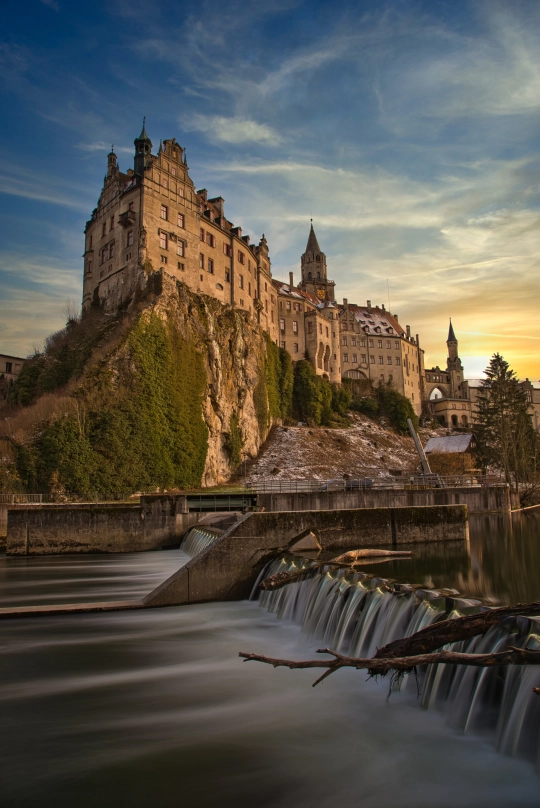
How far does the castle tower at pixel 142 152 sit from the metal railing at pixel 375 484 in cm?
3336

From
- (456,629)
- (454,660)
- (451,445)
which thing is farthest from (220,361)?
(454,660)

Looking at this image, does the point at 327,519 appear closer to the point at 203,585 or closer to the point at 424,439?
the point at 203,585

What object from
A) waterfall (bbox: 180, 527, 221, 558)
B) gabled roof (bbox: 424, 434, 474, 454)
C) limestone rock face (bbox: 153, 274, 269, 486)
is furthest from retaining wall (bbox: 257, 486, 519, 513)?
gabled roof (bbox: 424, 434, 474, 454)

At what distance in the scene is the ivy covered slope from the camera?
124 feet

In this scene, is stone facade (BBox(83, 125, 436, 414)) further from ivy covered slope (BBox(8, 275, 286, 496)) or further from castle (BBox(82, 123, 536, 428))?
ivy covered slope (BBox(8, 275, 286, 496))

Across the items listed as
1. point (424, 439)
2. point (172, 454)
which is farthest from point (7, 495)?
point (424, 439)

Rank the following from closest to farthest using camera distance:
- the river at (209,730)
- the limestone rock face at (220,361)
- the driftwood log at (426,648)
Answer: the driftwood log at (426,648)
the river at (209,730)
the limestone rock face at (220,361)

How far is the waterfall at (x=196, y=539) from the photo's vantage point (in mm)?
25453

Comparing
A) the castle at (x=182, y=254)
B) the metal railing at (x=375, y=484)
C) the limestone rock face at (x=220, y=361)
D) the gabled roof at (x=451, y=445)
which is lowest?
the metal railing at (x=375, y=484)

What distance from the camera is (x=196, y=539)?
28.4 m

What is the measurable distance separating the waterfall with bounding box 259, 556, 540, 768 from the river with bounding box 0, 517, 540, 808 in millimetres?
295

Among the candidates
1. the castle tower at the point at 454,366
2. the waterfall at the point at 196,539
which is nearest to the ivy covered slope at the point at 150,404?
the waterfall at the point at 196,539

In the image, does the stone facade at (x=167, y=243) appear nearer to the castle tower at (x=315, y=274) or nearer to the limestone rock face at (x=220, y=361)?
the limestone rock face at (x=220, y=361)

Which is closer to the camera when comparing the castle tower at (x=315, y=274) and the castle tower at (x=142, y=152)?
the castle tower at (x=142, y=152)
